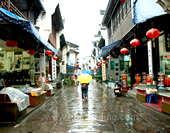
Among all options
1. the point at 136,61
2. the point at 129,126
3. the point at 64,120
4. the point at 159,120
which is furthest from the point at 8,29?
the point at 136,61

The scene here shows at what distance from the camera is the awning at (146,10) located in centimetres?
753

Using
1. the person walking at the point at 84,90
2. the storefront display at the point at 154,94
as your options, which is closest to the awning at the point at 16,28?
the person walking at the point at 84,90

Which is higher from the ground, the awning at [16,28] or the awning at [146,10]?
the awning at [146,10]

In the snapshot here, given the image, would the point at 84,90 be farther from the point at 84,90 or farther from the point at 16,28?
the point at 16,28

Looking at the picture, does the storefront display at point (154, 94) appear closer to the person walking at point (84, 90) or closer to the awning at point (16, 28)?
the person walking at point (84, 90)

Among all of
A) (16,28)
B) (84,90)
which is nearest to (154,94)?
(84,90)

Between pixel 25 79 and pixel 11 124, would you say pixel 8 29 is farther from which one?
pixel 25 79

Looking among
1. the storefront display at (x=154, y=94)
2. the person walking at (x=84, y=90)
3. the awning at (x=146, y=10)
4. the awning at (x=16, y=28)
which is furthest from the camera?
the person walking at (x=84, y=90)

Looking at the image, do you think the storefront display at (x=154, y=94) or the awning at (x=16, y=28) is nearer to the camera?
the awning at (x=16, y=28)

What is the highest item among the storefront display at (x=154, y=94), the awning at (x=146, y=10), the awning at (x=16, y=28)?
the awning at (x=146, y=10)

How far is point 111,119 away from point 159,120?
1788 mm

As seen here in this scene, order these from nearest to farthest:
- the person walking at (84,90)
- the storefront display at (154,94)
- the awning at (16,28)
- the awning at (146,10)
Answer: the awning at (16,28) → the awning at (146,10) → the storefront display at (154,94) → the person walking at (84,90)

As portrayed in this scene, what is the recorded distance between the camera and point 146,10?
7992 mm

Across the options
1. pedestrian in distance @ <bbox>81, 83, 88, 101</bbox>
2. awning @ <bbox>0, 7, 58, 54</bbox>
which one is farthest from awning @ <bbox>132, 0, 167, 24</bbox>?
awning @ <bbox>0, 7, 58, 54</bbox>
